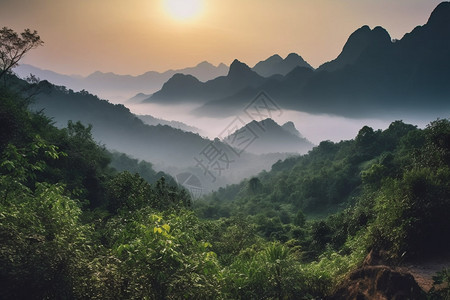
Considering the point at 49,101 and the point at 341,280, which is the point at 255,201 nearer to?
the point at 341,280

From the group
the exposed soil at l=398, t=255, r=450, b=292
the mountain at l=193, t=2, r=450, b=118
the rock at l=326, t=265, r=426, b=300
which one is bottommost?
the rock at l=326, t=265, r=426, b=300

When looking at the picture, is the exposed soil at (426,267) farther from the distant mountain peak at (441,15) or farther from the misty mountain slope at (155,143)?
the distant mountain peak at (441,15)

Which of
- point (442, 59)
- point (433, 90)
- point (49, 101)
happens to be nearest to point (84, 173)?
point (49, 101)

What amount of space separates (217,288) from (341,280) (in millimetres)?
3056

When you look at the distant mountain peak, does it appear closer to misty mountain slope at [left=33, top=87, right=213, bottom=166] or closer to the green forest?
misty mountain slope at [left=33, top=87, right=213, bottom=166]

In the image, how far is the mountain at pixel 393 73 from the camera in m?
140

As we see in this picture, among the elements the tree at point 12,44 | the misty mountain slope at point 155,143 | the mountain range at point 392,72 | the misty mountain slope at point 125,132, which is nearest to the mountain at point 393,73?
the mountain range at point 392,72

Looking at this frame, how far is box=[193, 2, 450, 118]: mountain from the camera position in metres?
140

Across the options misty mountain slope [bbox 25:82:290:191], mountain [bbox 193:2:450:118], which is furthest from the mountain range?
misty mountain slope [bbox 25:82:290:191]

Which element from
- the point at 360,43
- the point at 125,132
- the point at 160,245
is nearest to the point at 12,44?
the point at 160,245

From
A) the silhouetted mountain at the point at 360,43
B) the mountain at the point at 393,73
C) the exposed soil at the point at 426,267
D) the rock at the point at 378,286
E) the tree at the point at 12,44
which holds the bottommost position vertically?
the rock at the point at 378,286

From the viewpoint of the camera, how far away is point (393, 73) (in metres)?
165

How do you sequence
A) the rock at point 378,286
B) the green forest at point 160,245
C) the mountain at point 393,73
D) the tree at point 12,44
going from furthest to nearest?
the mountain at point 393,73
the tree at point 12,44
the rock at point 378,286
the green forest at point 160,245

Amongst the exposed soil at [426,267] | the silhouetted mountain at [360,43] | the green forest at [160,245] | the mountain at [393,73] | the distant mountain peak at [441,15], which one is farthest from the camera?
the silhouetted mountain at [360,43]
